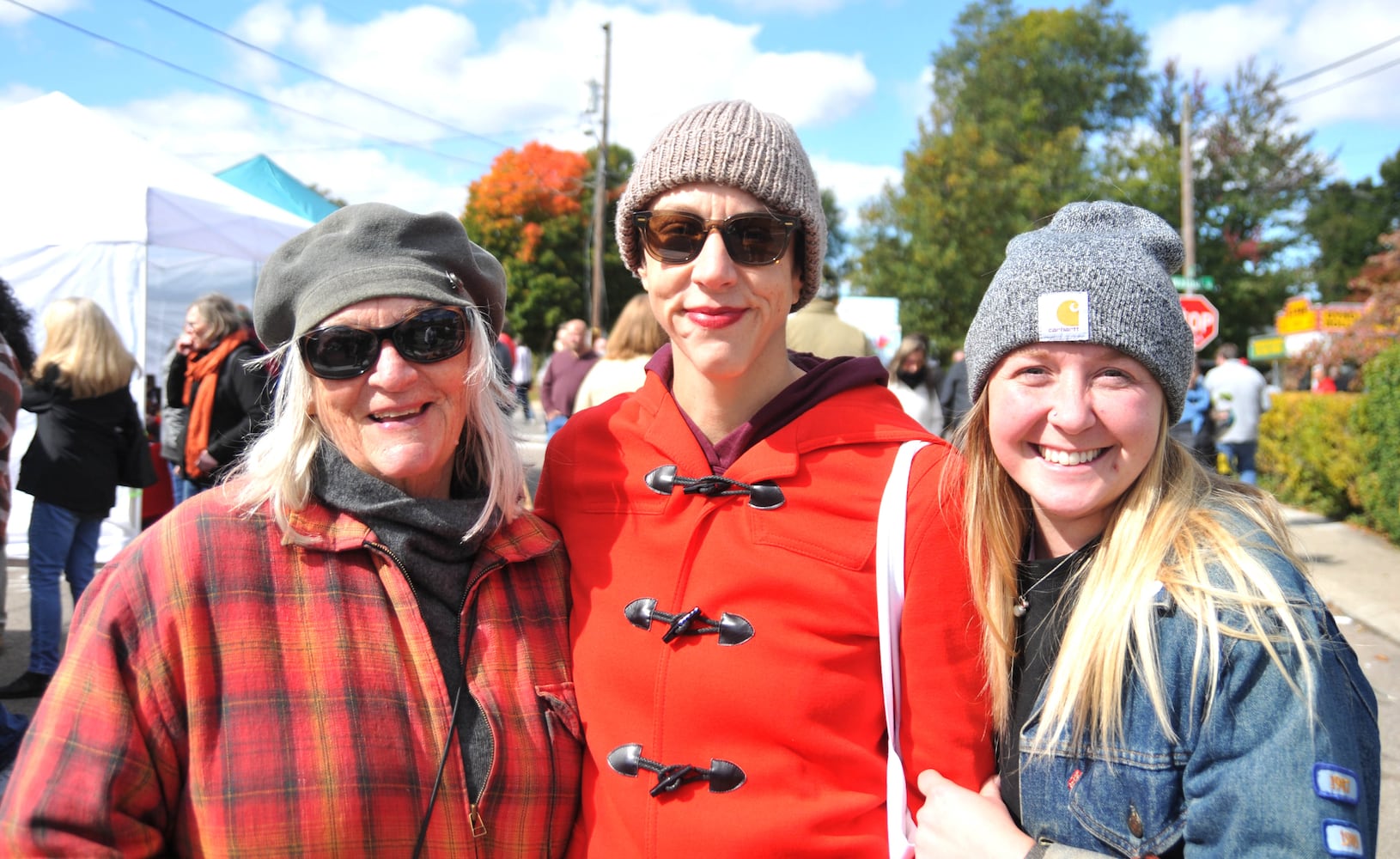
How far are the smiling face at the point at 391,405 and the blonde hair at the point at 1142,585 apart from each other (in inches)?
41.9

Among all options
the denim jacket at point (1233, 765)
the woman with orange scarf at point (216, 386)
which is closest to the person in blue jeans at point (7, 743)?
the woman with orange scarf at point (216, 386)

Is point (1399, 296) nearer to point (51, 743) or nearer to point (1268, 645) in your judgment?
point (1268, 645)

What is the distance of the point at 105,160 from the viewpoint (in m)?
8.02

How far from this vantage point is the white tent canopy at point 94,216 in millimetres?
7773

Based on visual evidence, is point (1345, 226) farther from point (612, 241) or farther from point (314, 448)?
point (314, 448)

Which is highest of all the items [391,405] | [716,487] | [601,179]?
[601,179]

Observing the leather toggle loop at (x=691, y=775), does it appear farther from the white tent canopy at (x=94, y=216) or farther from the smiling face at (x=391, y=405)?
the white tent canopy at (x=94, y=216)

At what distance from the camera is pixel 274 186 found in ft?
39.0

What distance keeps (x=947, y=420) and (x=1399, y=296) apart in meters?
6.97

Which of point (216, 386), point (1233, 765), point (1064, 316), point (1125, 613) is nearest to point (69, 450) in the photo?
point (216, 386)

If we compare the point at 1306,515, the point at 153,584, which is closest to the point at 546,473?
the point at 153,584

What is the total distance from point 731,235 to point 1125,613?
3.41 ft

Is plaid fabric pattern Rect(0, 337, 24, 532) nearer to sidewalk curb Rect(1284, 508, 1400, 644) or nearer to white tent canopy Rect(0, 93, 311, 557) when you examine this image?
white tent canopy Rect(0, 93, 311, 557)

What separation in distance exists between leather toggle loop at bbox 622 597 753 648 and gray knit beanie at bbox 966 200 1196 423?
0.70 metres
